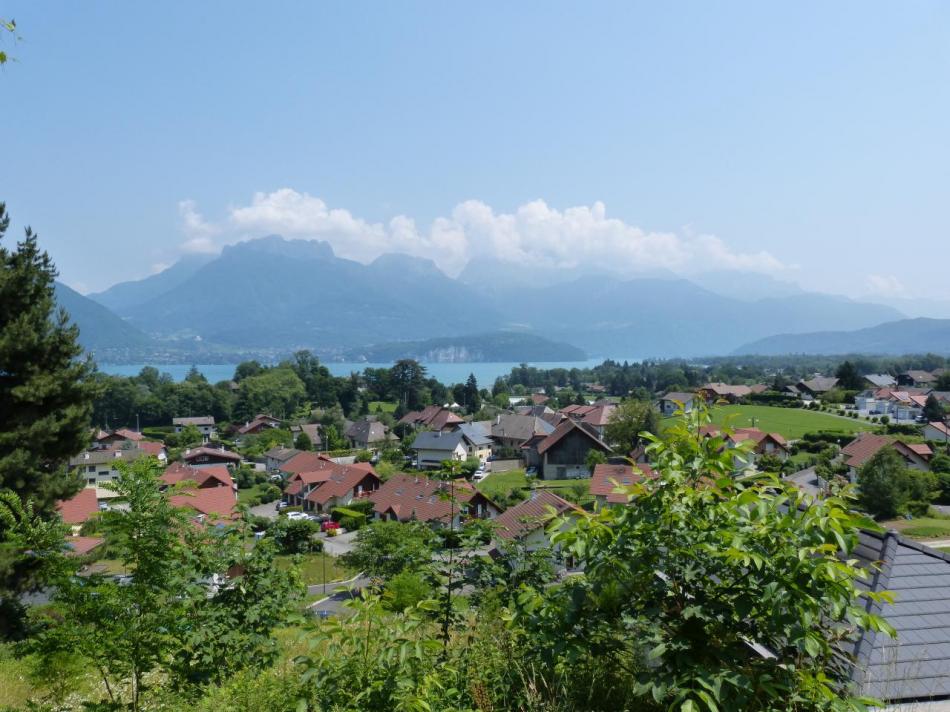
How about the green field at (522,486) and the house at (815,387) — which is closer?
the green field at (522,486)

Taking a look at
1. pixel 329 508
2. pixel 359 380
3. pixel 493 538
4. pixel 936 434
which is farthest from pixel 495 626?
pixel 359 380

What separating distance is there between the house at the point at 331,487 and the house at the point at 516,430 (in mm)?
17400

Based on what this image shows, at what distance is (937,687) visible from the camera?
10.5 ft

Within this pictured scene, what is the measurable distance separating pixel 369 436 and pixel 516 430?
572 inches

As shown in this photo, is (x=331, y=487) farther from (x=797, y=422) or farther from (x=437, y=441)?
(x=797, y=422)

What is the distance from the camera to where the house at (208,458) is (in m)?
46.4

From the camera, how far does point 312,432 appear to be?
59.8 m

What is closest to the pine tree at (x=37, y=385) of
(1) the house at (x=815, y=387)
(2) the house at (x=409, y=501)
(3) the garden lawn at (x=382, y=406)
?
(2) the house at (x=409, y=501)

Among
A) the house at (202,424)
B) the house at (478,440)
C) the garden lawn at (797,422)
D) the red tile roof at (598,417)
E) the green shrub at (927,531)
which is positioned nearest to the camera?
the green shrub at (927,531)

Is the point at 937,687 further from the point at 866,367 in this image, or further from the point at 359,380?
the point at 866,367

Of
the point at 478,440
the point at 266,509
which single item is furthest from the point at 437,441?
the point at 266,509

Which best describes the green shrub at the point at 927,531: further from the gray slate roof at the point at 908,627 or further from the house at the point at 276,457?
the house at the point at 276,457

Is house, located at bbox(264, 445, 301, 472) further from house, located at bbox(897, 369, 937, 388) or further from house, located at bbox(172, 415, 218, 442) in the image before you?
house, located at bbox(897, 369, 937, 388)

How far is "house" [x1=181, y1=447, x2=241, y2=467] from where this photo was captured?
152 feet
